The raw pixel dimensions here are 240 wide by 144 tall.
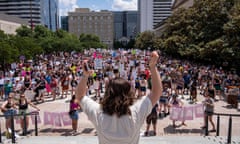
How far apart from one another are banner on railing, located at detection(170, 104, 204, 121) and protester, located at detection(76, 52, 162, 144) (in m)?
9.29

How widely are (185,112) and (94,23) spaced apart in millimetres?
180769

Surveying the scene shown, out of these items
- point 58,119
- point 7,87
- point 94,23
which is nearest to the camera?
point 58,119

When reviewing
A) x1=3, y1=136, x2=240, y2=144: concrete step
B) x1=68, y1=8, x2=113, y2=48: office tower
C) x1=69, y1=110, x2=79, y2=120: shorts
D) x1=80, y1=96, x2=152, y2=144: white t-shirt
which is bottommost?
x1=3, y1=136, x2=240, y2=144: concrete step

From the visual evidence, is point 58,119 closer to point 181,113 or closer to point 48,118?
point 48,118

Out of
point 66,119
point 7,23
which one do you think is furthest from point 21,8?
point 66,119

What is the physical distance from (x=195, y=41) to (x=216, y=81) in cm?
1813

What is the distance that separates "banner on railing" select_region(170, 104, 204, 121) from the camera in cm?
1156

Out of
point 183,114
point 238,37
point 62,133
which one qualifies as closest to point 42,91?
point 62,133

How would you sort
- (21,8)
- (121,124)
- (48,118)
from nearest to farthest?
(121,124), (48,118), (21,8)

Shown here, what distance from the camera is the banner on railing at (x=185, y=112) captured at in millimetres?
11562

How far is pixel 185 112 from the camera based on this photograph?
1166 cm

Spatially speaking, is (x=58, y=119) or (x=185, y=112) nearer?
(x=58, y=119)

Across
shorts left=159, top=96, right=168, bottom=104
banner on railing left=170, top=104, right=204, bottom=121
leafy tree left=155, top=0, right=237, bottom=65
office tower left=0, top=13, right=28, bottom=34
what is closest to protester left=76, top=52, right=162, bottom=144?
banner on railing left=170, top=104, right=204, bottom=121

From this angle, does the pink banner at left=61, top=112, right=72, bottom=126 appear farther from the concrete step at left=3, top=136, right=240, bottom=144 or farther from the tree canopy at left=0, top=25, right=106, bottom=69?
the tree canopy at left=0, top=25, right=106, bottom=69
